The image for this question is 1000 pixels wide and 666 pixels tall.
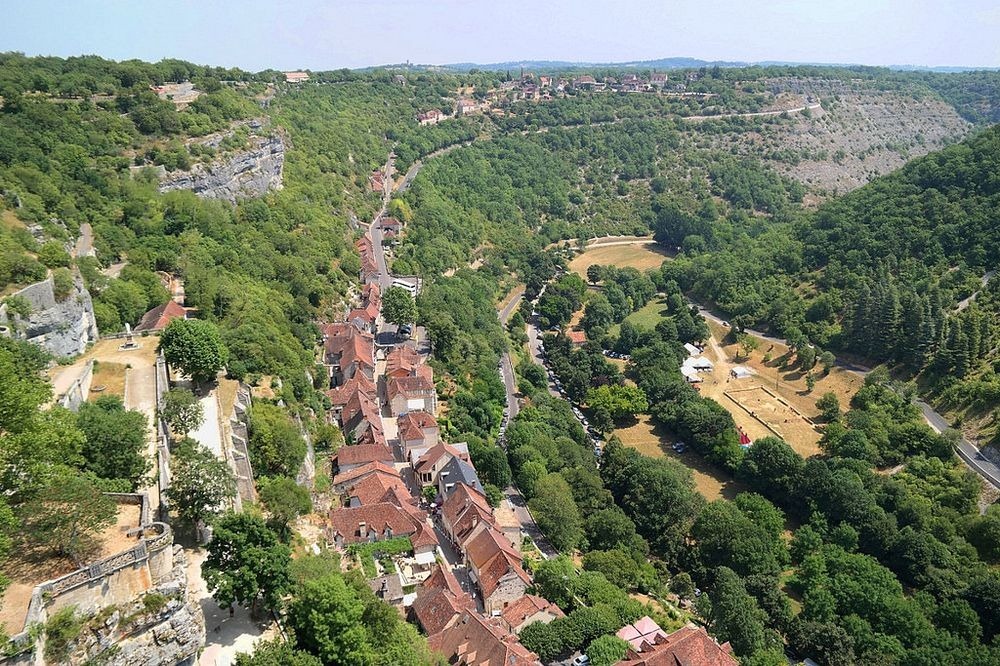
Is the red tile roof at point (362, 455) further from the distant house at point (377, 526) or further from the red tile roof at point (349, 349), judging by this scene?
the red tile roof at point (349, 349)

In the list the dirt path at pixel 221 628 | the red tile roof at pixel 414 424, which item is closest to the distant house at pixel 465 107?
the red tile roof at pixel 414 424

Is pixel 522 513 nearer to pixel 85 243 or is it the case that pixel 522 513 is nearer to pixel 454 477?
pixel 454 477

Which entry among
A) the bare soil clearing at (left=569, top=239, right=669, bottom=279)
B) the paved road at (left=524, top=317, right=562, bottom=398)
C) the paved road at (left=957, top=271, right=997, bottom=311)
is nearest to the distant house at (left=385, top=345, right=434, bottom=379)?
the paved road at (left=524, top=317, right=562, bottom=398)

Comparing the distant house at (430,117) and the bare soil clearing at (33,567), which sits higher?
the distant house at (430,117)

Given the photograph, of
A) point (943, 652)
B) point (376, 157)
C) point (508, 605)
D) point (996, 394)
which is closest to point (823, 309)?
point (996, 394)

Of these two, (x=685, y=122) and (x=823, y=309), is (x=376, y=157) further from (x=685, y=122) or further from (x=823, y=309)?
(x=685, y=122)

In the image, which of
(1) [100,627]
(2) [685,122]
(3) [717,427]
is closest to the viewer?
(1) [100,627]

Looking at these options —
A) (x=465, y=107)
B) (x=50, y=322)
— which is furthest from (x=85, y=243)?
(x=465, y=107)
